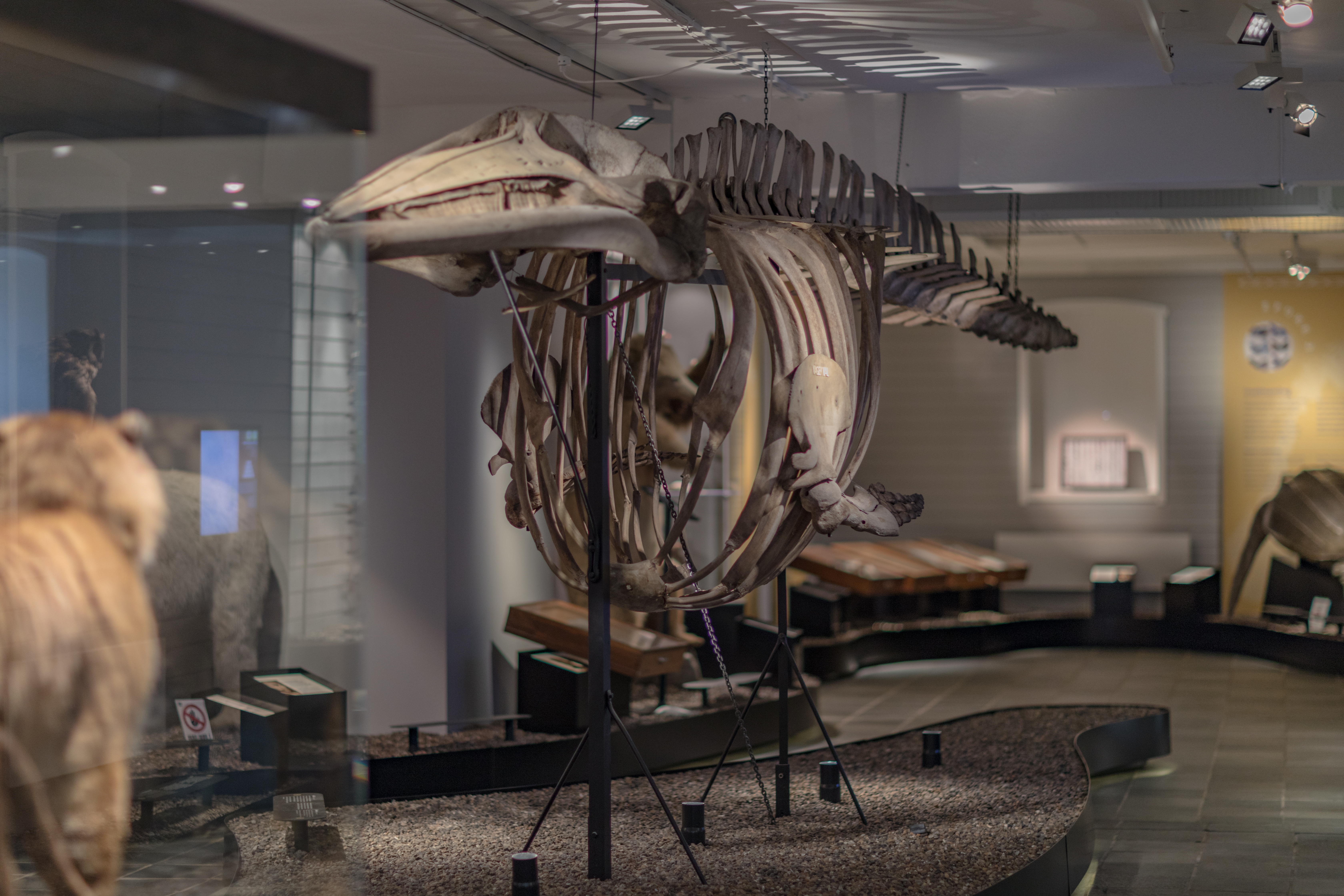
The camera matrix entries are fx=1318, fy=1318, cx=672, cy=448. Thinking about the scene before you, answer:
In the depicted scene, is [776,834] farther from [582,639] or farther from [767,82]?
[767,82]

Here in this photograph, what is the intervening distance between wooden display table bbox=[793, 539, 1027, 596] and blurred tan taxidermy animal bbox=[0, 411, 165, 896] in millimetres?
9209

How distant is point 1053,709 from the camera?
7.91 meters

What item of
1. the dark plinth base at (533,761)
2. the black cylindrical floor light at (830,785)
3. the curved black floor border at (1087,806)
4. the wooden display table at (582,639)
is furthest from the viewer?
the wooden display table at (582,639)

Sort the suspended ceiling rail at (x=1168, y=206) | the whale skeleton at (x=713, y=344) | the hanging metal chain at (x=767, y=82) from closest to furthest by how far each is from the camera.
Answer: the whale skeleton at (x=713, y=344)
the hanging metal chain at (x=767, y=82)
the suspended ceiling rail at (x=1168, y=206)

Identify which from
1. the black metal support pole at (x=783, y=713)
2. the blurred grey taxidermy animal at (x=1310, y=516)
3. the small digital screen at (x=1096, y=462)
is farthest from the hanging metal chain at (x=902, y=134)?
the small digital screen at (x=1096, y=462)

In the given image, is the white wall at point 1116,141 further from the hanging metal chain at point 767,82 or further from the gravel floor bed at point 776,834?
the gravel floor bed at point 776,834

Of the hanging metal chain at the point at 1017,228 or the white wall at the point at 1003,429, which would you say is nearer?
the hanging metal chain at the point at 1017,228

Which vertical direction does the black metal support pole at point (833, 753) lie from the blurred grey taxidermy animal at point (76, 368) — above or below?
below

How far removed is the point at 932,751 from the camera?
21.1ft

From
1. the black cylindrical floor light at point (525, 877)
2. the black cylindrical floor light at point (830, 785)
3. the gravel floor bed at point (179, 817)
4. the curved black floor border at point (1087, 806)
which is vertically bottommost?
the curved black floor border at point (1087, 806)

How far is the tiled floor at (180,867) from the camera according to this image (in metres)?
2.23

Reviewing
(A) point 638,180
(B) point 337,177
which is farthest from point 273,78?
(A) point 638,180

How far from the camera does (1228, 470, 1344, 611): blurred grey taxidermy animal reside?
37.6 ft

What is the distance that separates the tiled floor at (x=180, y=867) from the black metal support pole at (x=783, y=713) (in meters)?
3.24
